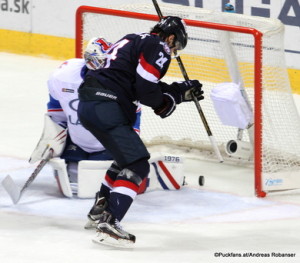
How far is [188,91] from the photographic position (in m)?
5.54

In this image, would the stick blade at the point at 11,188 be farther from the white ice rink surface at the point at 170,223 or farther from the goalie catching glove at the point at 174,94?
the goalie catching glove at the point at 174,94

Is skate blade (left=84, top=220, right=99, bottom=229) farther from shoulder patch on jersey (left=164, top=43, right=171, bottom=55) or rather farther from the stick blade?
shoulder patch on jersey (left=164, top=43, right=171, bottom=55)

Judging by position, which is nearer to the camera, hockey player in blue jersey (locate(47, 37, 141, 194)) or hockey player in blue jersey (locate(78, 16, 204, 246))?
hockey player in blue jersey (locate(78, 16, 204, 246))

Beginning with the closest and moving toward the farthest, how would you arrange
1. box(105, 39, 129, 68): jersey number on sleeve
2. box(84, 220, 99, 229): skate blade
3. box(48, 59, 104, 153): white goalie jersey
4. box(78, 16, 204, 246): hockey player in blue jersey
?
box(78, 16, 204, 246): hockey player in blue jersey < box(105, 39, 129, 68): jersey number on sleeve < box(84, 220, 99, 229): skate blade < box(48, 59, 104, 153): white goalie jersey

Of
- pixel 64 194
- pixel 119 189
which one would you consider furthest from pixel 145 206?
pixel 119 189

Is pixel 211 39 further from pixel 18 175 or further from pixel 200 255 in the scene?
pixel 200 255

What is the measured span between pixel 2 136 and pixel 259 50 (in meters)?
2.34

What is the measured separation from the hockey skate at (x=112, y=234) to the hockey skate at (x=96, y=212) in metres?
0.24

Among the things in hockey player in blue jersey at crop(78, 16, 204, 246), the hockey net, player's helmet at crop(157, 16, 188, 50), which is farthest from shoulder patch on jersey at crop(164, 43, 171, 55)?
the hockey net

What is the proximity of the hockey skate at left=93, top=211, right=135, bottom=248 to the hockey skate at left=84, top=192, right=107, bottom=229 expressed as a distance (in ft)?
0.80

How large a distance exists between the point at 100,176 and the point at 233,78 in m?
1.25

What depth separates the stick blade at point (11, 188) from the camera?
A: 5.91 metres

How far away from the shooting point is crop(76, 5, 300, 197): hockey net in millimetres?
6121
